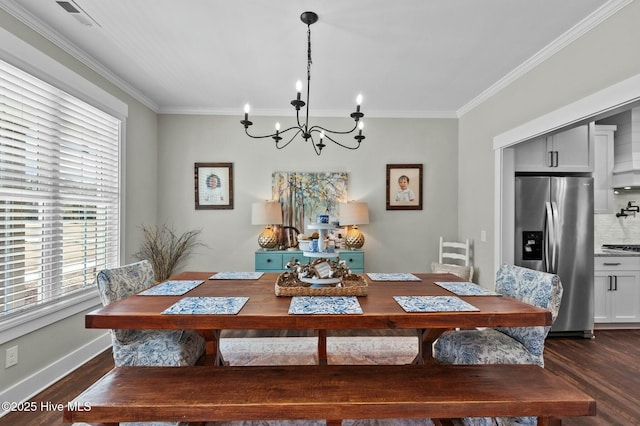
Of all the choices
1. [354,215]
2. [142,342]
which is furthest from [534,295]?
[142,342]

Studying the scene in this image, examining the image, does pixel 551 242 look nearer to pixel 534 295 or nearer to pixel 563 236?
pixel 563 236

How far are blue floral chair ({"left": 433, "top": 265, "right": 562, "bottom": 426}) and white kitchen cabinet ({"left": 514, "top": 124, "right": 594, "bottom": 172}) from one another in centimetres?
163

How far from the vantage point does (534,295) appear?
191 cm

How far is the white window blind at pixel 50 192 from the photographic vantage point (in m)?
2.07

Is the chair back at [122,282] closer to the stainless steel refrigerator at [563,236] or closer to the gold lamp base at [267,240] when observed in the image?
the gold lamp base at [267,240]

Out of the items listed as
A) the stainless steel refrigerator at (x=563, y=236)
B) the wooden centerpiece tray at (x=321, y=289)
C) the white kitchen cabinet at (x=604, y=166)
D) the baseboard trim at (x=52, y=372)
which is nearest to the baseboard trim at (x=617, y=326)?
the stainless steel refrigerator at (x=563, y=236)

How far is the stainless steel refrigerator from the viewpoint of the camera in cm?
313

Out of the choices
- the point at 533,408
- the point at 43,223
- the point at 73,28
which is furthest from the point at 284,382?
the point at 73,28

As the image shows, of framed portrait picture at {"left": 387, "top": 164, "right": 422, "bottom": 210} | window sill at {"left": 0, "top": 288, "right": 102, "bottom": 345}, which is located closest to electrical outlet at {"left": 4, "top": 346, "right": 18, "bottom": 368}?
window sill at {"left": 0, "top": 288, "right": 102, "bottom": 345}

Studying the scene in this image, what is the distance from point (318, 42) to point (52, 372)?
128 inches

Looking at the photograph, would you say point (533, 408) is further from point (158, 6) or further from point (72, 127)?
point (72, 127)

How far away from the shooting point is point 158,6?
→ 2010 millimetres

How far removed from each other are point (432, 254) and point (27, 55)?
14.2ft

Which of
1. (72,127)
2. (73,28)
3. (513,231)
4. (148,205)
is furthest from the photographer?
(148,205)
